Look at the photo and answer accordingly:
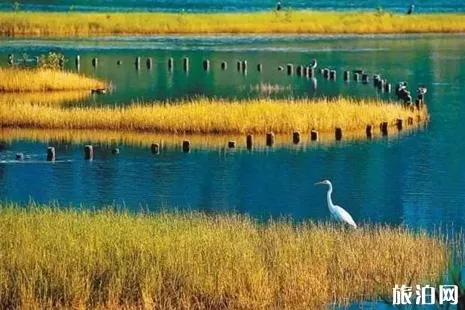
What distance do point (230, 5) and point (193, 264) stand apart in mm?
80026

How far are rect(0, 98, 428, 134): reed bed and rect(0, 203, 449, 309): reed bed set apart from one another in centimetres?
1272

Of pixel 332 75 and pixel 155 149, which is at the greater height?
pixel 155 149

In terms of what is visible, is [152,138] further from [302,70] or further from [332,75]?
[302,70]

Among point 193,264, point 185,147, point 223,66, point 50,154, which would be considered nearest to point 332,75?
point 223,66

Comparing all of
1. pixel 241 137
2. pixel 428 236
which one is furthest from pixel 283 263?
pixel 241 137

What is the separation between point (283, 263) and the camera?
14.1 meters

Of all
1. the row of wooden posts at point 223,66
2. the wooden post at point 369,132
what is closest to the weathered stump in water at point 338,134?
the wooden post at point 369,132

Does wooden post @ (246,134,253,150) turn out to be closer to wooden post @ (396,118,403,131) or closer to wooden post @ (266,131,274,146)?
wooden post @ (266,131,274,146)

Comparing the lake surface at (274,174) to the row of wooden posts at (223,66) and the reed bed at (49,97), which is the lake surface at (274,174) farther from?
the row of wooden posts at (223,66)

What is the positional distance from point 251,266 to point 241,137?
1475cm

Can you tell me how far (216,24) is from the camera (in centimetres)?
6575

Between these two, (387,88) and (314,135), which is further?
(387,88)

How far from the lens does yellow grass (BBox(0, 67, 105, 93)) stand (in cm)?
3784

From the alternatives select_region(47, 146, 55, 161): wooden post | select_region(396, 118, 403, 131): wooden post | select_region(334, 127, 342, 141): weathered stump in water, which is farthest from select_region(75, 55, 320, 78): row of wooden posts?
select_region(47, 146, 55, 161): wooden post
